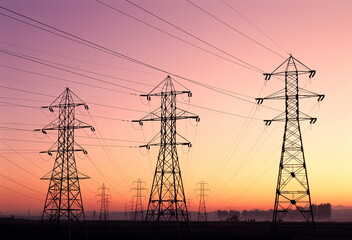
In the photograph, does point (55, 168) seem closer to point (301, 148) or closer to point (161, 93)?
point (161, 93)

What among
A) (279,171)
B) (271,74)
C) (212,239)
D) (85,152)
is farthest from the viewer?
(85,152)

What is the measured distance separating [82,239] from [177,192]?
659 inches

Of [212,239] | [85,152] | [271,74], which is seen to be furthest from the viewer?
[85,152]

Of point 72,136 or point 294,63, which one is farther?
point 72,136

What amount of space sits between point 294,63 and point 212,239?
29188 millimetres

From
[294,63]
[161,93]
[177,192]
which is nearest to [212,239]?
[177,192]

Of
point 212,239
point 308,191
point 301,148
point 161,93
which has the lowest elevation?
point 212,239

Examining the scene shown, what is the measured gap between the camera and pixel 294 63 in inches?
2857

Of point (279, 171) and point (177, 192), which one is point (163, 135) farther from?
point (279, 171)

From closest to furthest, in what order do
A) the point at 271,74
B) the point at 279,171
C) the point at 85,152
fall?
1. the point at 279,171
2. the point at 271,74
3. the point at 85,152

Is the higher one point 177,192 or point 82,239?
point 177,192

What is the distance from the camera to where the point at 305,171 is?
66.4 metres

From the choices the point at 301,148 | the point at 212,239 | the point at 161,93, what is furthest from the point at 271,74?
the point at 212,239

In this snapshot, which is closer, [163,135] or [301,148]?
[301,148]
